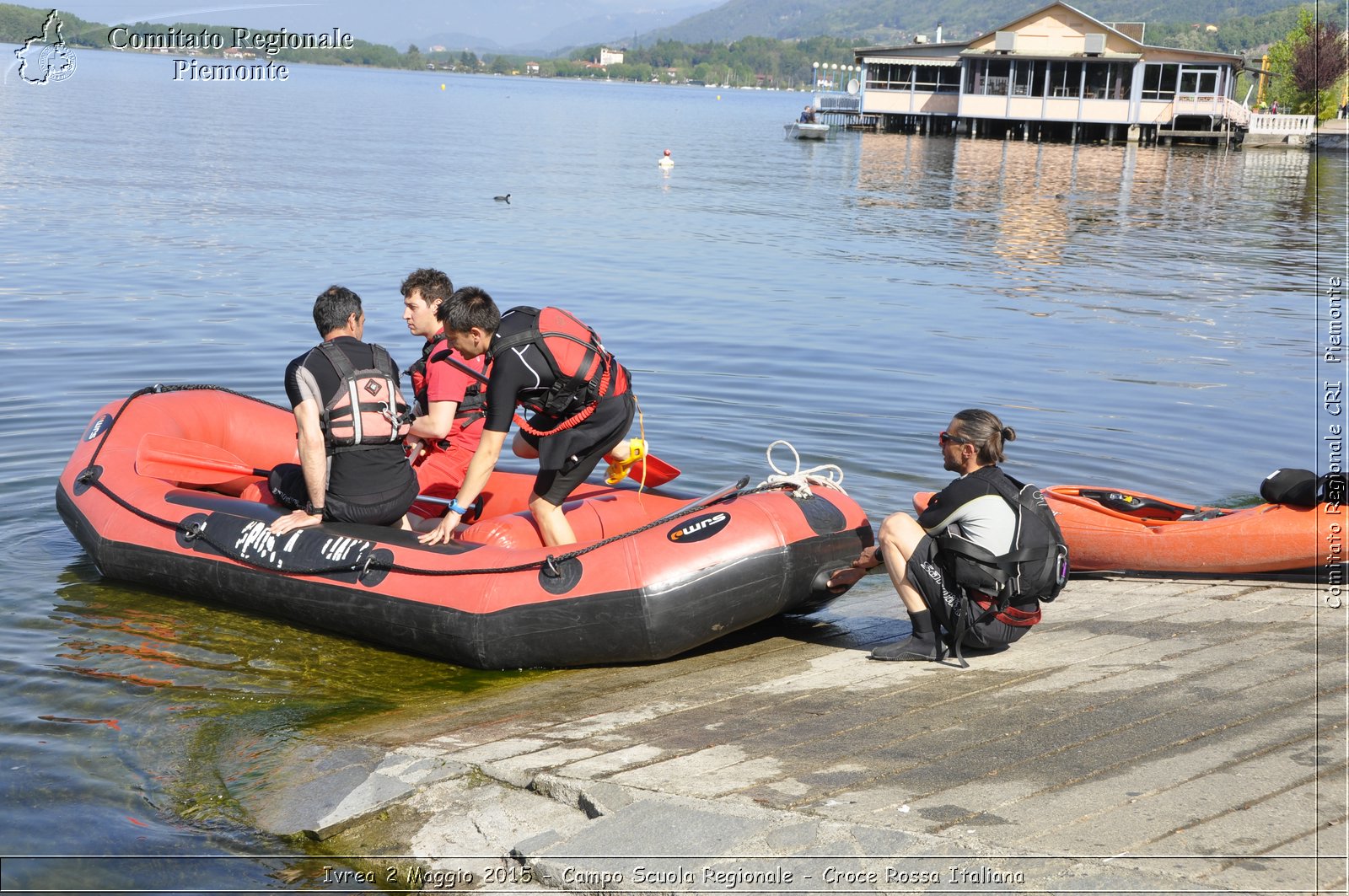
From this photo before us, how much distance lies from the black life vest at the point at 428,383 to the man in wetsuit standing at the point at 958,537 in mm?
2420

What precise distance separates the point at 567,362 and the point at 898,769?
247cm

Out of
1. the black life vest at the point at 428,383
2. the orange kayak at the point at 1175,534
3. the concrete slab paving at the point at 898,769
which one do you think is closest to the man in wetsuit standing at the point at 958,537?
the concrete slab paving at the point at 898,769

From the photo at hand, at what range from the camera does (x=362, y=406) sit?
5918mm

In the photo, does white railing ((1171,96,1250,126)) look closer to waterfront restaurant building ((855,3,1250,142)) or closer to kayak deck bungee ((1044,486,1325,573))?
waterfront restaurant building ((855,3,1250,142))

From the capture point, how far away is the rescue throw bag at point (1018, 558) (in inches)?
193

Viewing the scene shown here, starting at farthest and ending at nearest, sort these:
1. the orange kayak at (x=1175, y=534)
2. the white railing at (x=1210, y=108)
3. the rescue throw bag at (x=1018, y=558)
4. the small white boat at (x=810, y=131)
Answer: the small white boat at (x=810, y=131) < the white railing at (x=1210, y=108) < the orange kayak at (x=1175, y=534) < the rescue throw bag at (x=1018, y=558)

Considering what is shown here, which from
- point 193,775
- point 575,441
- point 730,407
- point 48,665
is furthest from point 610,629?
point 730,407

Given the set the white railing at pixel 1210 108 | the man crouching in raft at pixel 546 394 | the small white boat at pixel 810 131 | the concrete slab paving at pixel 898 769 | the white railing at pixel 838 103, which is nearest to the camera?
the concrete slab paving at pixel 898 769

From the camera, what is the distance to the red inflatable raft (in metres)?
5.45

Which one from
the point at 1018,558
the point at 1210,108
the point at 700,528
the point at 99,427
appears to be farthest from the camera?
the point at 1210,108

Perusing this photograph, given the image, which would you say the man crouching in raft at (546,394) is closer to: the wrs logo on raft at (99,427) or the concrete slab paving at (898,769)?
the concrete slab paving at (898,769)

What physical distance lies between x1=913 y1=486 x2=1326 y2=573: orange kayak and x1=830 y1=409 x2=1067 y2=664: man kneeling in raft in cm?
133

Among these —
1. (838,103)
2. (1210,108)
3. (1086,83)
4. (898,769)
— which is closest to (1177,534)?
(898,769)

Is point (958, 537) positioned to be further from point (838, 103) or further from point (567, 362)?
point (838, 103)
